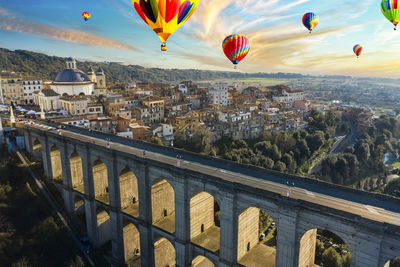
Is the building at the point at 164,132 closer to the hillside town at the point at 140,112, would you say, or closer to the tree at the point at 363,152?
the hillside town at the point at 140,112

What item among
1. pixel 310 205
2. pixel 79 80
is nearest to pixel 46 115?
pixel 79 80

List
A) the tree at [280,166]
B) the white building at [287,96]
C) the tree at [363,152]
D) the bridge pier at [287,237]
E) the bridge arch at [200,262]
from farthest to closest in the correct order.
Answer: the white building at [287,96]
the tree at [363,152]
the tree at [280,166]
the bridge arch at [200,262]
the bridge pier at [287,237]

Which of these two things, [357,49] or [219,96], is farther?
[219,96]

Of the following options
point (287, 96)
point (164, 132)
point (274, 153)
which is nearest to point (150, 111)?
point (164, 132)

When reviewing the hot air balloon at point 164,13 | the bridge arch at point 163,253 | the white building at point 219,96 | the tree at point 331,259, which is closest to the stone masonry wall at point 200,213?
the bridge arch at point 163,253

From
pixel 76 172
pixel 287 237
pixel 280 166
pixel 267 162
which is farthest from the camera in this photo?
pixel 267 162

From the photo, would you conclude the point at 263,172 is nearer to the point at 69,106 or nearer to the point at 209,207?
the point at 209,207

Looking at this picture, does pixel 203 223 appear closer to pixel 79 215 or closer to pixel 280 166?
pixel 79 215
